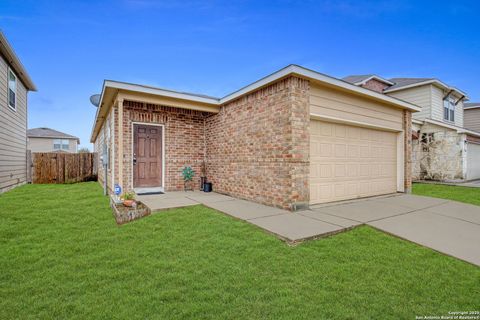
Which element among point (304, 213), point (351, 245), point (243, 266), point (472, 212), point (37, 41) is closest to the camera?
point (243, 266)

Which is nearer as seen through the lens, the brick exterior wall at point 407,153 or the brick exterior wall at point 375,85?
the brick exterior wall at point 407,153

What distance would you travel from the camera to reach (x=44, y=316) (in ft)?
6.01

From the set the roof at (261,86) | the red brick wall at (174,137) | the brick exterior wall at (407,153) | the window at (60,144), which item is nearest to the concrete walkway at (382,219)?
the brick exterior wall at (407,153)

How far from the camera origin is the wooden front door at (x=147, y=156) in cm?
729

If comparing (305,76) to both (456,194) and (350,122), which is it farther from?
(456,194)

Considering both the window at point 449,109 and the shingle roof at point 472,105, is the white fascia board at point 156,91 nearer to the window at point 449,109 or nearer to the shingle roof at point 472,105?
the window at point 449,109

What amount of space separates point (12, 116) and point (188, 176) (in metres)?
7.32

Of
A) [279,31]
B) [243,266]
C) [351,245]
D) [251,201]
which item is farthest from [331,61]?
[243,266]

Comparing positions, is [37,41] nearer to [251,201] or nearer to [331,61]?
[251,201]

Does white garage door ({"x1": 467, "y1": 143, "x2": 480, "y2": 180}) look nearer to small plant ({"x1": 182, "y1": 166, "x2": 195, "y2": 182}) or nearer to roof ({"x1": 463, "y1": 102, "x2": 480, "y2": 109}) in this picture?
roof ({"x1": 463, "y1": 102, "x2": 480, "y2": 109})

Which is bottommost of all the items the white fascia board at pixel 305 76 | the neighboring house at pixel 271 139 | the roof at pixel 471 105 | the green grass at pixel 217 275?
the green grass at pixel 217 275

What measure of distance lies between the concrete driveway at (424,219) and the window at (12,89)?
11.2 metres

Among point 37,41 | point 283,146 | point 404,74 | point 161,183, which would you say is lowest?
point 161,183

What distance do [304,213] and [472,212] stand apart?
389cm
